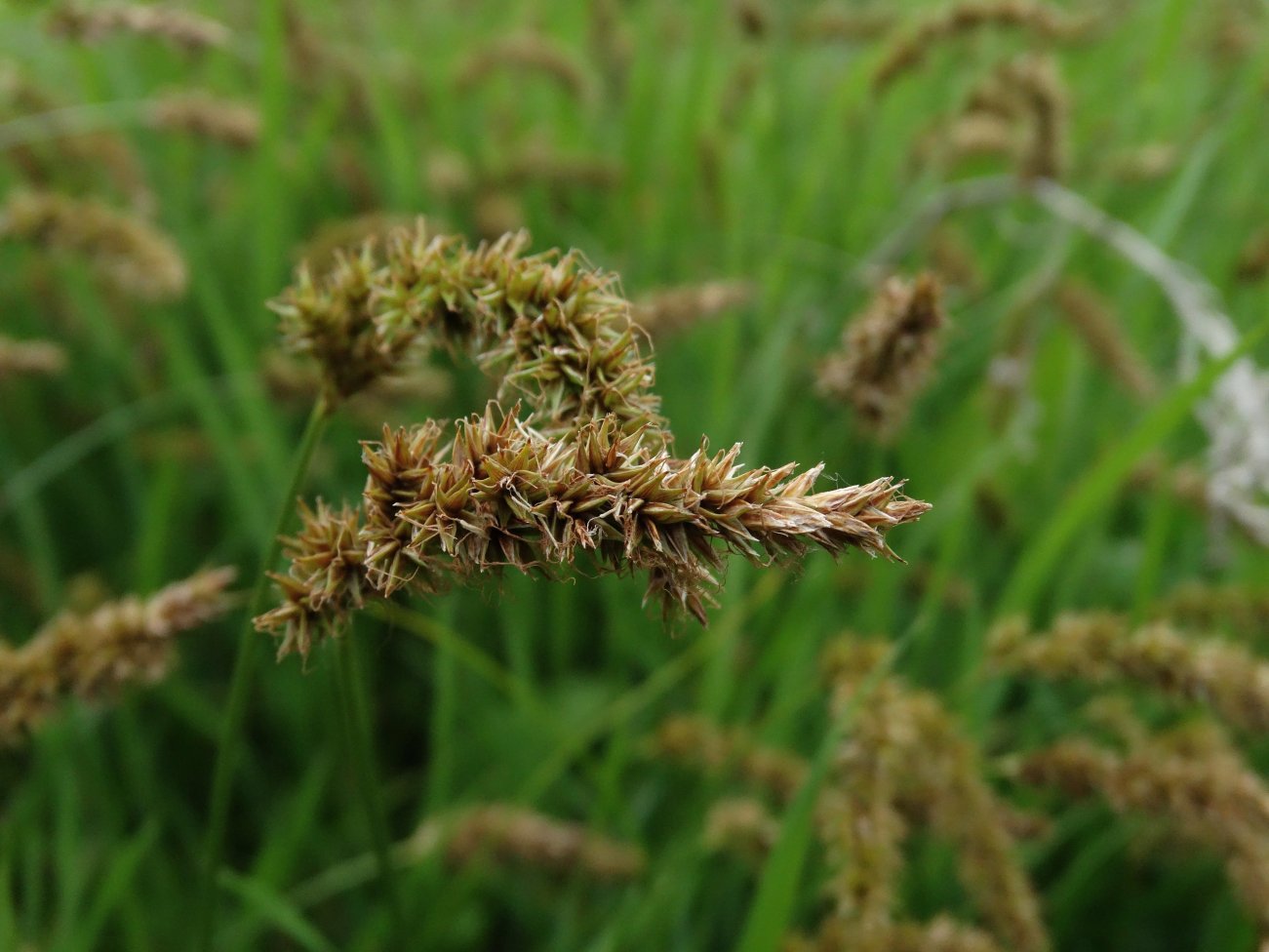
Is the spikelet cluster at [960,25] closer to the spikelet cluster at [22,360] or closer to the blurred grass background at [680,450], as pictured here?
the blurred grass background at [680,450]

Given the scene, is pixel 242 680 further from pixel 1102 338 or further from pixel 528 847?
pixel 1102 338

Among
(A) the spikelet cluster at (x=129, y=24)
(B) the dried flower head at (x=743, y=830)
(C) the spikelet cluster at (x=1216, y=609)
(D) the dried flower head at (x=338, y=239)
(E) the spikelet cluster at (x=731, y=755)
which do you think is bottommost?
(B) the dried flower head at (x=743, y=830)

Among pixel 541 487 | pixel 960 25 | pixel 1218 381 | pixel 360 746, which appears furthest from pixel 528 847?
Result: pixel 960 25

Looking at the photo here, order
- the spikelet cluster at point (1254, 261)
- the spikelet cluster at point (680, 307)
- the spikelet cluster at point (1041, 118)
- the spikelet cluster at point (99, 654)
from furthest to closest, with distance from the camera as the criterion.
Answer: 1. the spikelet cluster at point (1254, 261)
2. the spikelet cluster at point (1041, 118)
3. the spikelet cluster at point (680, 307)
4. the spikelet cluster at point (99, 654)

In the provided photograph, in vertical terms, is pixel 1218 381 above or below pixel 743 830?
above

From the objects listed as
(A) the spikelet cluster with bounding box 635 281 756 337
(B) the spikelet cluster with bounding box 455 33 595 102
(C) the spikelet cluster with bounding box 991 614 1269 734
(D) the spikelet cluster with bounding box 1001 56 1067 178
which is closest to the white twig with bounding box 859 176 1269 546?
(D) the spikelet cluster with bounding box 1001 56 1067 178

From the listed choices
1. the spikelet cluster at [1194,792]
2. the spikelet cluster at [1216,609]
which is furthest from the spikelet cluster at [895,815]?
the spikelet cluster at [1216,609]
